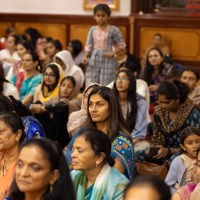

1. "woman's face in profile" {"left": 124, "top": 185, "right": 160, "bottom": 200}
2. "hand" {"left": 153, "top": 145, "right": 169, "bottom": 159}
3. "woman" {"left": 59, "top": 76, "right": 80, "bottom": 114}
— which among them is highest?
"woman's face in profile" {"left": 124, "top": 185, "right": 160, "bottom": 200}

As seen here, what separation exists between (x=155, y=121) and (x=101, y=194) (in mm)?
2035

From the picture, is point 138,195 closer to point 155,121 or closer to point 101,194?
point 101,194

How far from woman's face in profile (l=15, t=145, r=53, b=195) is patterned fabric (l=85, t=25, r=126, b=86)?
15.5ft

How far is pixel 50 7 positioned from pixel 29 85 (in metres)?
3.56

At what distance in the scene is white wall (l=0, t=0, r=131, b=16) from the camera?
31.9 ft

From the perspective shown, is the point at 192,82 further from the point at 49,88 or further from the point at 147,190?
the point at 147,190

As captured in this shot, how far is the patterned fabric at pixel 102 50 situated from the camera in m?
7.29

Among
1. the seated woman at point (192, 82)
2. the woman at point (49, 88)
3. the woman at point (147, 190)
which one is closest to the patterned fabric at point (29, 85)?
the woman at point (49, 88)

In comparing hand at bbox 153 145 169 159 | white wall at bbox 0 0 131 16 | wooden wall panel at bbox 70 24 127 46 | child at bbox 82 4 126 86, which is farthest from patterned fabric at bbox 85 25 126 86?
wooden wall panel at bbox 70 24 127 46

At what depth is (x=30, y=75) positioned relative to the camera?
7297 millimetres

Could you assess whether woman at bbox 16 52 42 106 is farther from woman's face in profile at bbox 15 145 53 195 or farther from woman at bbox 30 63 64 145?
woman's face in profile at bbox 15 145 53 195

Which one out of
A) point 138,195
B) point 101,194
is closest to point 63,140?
point 101,194

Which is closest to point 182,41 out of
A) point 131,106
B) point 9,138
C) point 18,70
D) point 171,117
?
point 18,70

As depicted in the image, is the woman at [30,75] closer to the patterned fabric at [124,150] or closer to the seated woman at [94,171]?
the patterned fabric at [124,150]
